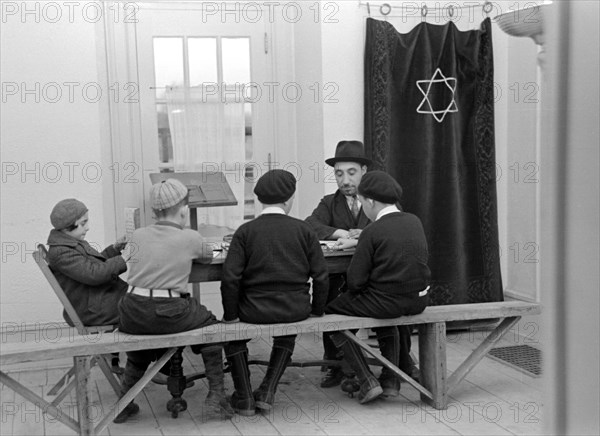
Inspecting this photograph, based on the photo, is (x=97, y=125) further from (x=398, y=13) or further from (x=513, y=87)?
(x=513, y=87)

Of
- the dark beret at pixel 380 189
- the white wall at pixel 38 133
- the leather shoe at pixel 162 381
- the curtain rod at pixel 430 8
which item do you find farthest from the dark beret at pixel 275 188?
the curtain rod at pixel 430 8

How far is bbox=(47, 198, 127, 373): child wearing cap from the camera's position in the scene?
4.12 metres

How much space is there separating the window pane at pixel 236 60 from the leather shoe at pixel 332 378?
2.33m

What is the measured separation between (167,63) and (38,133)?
1.03m

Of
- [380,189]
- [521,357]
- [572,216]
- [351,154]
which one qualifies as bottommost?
[521,357]

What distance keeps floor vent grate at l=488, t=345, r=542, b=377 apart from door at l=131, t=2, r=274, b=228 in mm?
2018

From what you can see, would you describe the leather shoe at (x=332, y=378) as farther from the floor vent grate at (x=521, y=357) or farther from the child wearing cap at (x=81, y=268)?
the child wearing cap at (x=81, y=268)

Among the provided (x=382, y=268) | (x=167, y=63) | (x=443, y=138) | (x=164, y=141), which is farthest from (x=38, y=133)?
(x=443, y=138)

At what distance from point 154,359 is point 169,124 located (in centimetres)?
222

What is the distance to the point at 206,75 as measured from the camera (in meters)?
5.78

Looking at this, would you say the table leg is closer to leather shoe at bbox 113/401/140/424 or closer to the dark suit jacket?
leather shoe at bbox 113/401/140/424

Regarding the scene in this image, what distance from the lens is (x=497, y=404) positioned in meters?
4.22

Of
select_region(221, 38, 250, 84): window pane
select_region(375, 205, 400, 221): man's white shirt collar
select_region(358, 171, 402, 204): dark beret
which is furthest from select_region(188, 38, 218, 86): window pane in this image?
select_region(375, 205, 400, 221): man's white shirt collar

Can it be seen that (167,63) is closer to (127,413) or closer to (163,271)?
(163,271)
